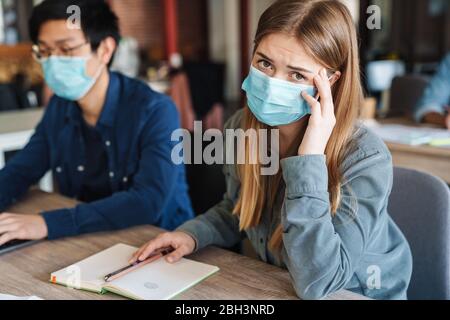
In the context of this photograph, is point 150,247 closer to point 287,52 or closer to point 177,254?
point 177,254

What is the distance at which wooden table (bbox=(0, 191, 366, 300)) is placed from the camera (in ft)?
3.18

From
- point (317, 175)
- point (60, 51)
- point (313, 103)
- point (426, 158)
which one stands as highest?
point (60, 51)

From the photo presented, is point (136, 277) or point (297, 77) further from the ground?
point (297, 77)

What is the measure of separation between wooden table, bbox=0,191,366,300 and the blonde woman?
44 millimetres

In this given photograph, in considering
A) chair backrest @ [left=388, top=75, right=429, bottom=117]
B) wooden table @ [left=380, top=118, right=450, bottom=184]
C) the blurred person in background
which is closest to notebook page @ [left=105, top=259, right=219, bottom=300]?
wooden table @ [left=380, top=118, right=450, bottom=184]

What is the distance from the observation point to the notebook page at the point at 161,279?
0.95m

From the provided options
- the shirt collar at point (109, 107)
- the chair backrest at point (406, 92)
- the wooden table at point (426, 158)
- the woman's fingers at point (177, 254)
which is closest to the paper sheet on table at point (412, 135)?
the wooden table at point (426, 158)

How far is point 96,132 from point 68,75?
0.20 meters

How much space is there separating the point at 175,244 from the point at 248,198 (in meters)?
0.20

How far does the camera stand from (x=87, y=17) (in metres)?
1.62

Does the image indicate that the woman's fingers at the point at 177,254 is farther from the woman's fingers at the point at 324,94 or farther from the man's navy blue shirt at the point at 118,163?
the woman's fingers at the point at 324,94

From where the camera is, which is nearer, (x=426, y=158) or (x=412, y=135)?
(x=426, y=158)

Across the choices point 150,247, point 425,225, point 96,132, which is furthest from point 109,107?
point 425,225
